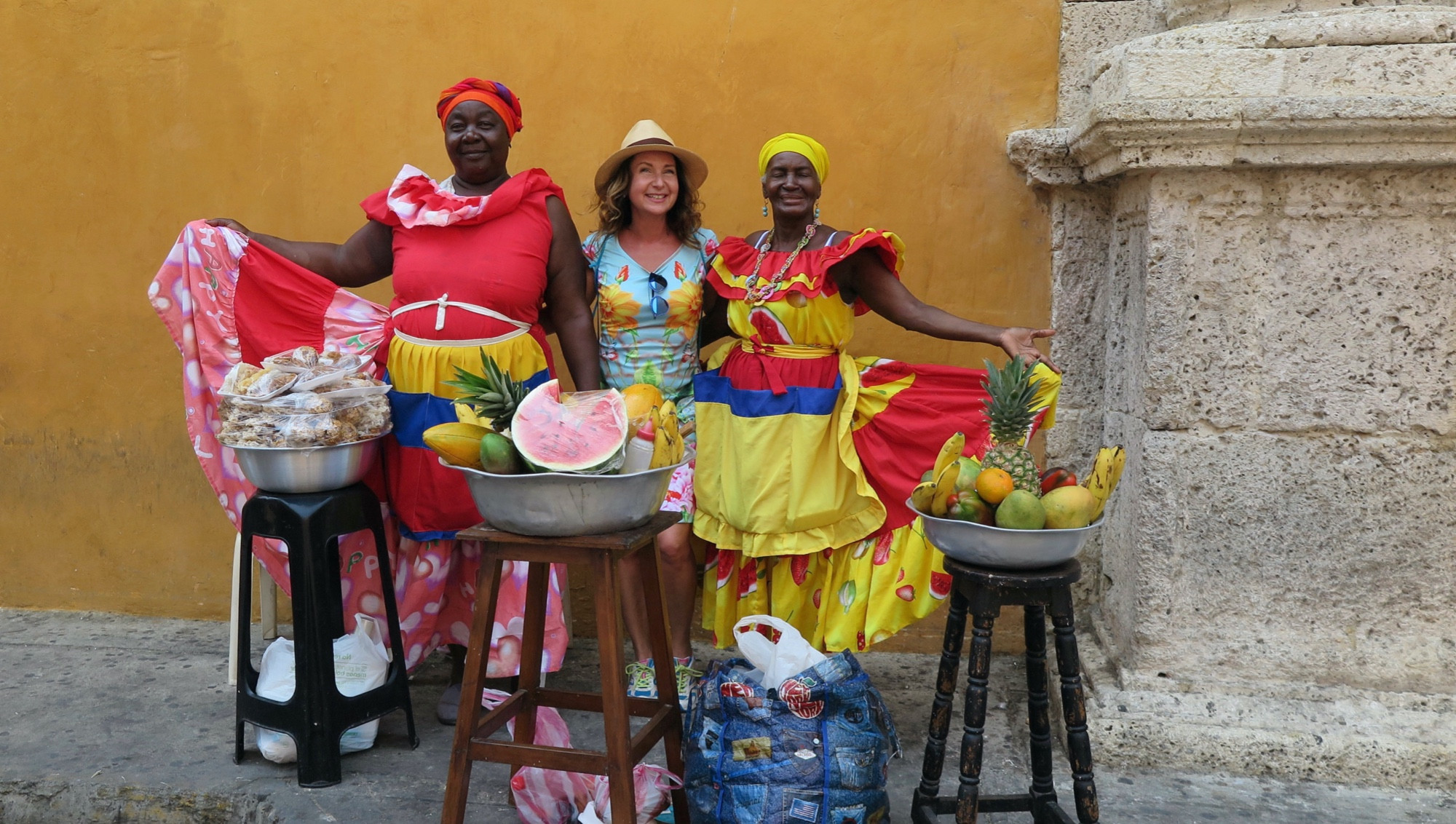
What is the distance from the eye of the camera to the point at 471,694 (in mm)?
2619

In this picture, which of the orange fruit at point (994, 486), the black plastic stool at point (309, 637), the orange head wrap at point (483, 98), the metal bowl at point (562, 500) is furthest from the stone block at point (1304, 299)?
the black plastic stool at point (309, 637)

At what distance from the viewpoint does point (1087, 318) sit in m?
3.79

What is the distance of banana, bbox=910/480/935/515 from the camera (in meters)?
2.55

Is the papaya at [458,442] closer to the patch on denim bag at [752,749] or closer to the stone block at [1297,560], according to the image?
the patch on denim bag at [752,749]

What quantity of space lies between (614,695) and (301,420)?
3.84 feet

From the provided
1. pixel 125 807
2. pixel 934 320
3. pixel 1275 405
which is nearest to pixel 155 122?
pixel 125 807

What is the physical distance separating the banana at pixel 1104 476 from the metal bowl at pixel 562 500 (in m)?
0.97

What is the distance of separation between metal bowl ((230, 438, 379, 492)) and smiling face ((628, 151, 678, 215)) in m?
1.14

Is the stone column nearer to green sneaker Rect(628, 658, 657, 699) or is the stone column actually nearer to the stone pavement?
the stone pavement

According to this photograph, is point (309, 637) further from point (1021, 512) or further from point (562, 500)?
point (1021, 512)

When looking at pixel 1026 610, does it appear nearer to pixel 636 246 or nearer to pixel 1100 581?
pixel 1100 581

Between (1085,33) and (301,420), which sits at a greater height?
(1085,33)

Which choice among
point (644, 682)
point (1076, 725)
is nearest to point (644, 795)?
point (644, 682)

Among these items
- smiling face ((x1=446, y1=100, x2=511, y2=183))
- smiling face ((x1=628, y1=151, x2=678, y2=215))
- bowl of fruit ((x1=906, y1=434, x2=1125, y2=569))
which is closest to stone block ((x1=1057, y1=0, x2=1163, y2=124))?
smiling face ((x1=628, y1=151, x2=678, y2=215))
